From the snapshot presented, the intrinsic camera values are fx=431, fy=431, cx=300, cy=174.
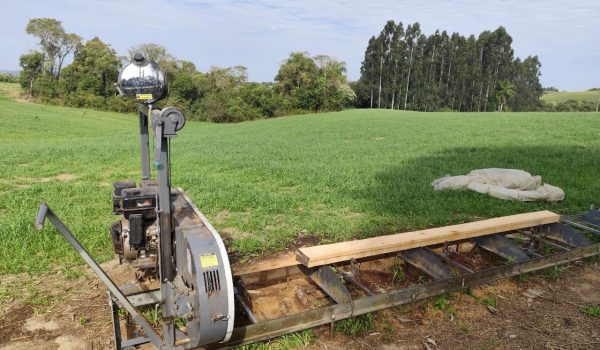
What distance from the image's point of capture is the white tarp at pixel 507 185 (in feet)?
24.7

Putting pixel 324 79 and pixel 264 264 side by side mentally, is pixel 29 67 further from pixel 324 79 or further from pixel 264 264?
pixel 264 264

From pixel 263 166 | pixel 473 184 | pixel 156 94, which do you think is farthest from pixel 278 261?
pixel 263 166

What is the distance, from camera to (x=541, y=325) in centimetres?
383

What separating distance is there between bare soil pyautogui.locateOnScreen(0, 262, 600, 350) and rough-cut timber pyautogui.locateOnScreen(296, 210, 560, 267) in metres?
0.45

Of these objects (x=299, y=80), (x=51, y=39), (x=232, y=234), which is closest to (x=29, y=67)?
(x=51, y=39)

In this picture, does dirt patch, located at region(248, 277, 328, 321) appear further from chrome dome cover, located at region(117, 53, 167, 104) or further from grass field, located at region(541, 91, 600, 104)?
grass field, located at region(541, 91, 600, 104)

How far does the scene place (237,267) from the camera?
485cm

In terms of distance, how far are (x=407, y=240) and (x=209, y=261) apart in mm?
2460

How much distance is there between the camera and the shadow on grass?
6687 mm

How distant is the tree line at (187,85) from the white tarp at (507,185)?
45388 mm

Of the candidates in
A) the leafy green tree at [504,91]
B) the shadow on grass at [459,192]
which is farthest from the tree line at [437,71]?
the shadow on grass at [459,192]

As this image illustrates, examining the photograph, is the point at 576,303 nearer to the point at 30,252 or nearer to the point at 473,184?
the point at 473,184

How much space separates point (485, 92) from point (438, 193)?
227ft

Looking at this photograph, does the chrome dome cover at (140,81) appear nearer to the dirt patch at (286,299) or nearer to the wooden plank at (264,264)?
the dirt patch at (286,299)
